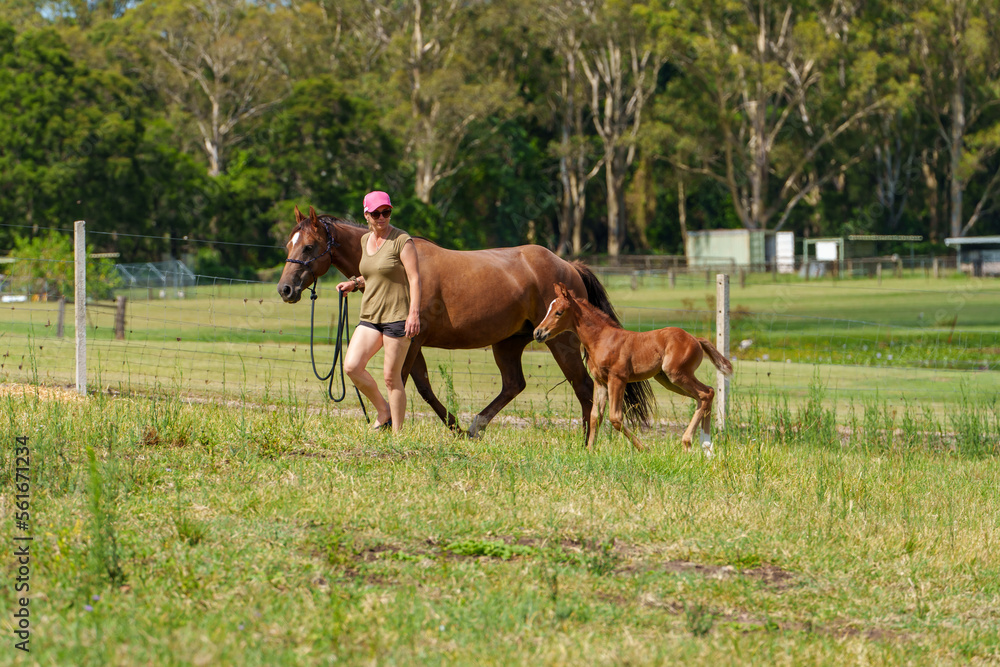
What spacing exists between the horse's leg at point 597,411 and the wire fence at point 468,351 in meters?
0.52

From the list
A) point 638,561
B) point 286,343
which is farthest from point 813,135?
point 638,561

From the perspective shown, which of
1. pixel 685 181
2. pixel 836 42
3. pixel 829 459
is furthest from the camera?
pixel 685 181

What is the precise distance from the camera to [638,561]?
533 cm

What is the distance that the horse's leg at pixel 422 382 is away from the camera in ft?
28.2

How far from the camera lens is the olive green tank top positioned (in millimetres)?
8086

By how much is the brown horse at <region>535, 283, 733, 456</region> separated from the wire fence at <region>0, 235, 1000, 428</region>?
70 cm

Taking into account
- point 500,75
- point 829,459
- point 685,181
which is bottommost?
point 829,459

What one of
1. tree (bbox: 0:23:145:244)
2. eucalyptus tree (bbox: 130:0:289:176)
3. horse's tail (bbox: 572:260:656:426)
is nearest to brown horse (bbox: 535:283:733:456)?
horse's tail (bbox: 572:260:656:426)

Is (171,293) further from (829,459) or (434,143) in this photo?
(829,459)

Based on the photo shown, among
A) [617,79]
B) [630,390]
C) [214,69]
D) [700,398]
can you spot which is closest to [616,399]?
[700,398]

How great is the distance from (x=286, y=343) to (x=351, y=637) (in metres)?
19.1

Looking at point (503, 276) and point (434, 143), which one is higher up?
point (434, 143)

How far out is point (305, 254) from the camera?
8648 mm

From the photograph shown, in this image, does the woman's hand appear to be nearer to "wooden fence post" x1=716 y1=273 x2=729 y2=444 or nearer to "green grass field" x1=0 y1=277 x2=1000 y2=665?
"green grass field" x1=0 y1=277 x2=1000 y2=665
